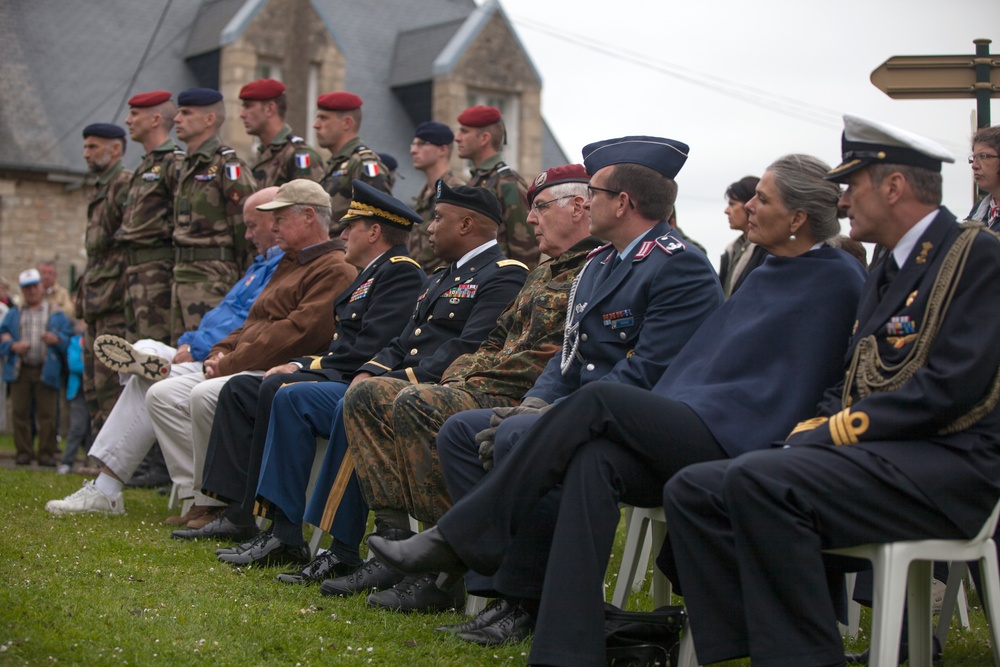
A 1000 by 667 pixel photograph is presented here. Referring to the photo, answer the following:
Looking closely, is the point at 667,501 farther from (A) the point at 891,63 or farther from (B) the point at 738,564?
(A) the point at 891,63

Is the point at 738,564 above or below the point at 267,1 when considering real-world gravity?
below

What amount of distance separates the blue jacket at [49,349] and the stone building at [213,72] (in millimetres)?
4207

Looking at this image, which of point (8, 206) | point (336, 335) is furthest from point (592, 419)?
point (8, 206)

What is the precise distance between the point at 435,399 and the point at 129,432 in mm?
3263

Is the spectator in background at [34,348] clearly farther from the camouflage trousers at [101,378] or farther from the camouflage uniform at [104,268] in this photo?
the camouflage uniform at [104,268]

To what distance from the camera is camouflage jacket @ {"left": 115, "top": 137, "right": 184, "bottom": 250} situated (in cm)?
943

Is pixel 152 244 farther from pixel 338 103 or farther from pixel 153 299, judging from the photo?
pixel 338 103

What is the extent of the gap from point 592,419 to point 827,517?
76cm

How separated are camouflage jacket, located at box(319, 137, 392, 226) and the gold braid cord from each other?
5.48 meters

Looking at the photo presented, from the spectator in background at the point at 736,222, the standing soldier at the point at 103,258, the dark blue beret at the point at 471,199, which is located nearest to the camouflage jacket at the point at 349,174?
the standing soldier at the point at 103,258

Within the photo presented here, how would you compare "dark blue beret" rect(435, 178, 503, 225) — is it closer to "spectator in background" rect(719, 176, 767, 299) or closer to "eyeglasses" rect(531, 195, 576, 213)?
"eyeglasses" rect(531, 195, 576, 213)

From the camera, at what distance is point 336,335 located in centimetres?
671

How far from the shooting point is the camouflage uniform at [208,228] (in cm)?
898

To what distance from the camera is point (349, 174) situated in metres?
8.84
